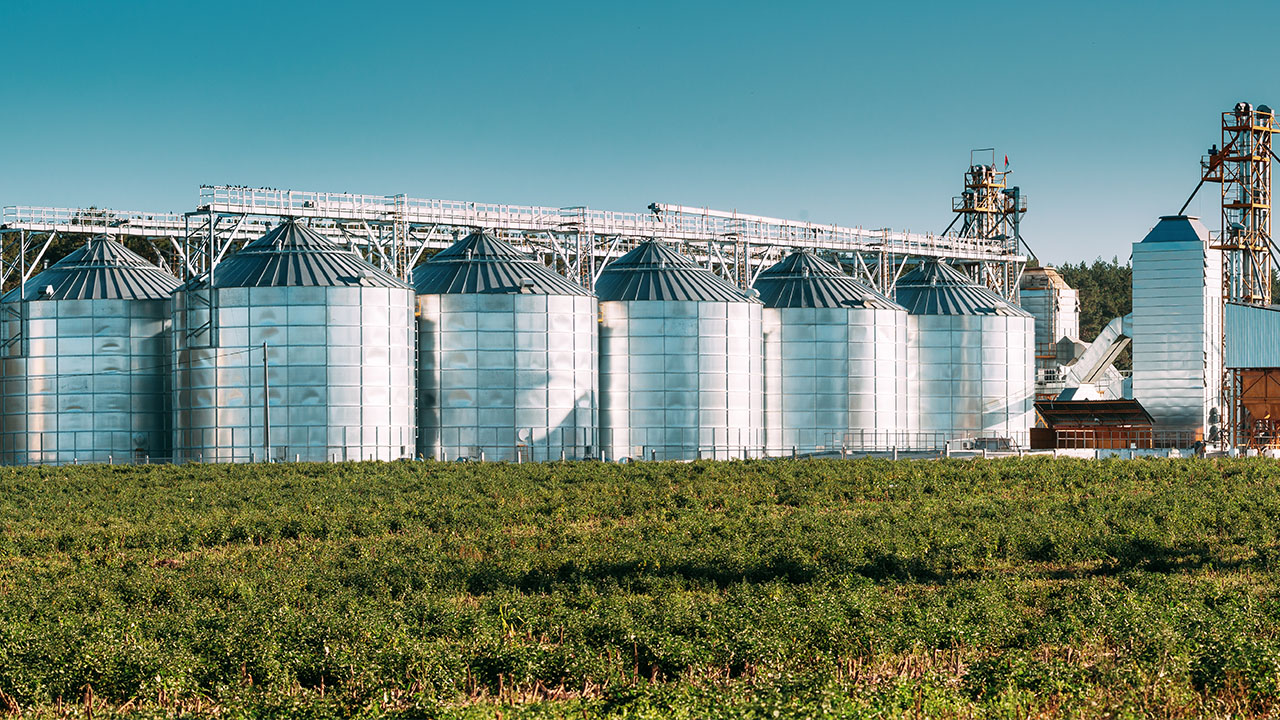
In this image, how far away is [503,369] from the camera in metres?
70.4

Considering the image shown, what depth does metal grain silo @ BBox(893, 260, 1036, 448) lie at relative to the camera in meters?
87.6

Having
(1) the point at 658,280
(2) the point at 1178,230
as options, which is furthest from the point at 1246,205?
(1) the point at 658,280

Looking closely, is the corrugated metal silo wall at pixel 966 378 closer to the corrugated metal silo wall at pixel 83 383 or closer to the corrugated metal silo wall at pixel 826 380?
the corrugated metal silo wall at pixel 826 380

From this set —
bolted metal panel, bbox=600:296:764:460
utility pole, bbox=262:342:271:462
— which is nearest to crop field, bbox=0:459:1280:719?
utility pole, bbox=262:342:271:462

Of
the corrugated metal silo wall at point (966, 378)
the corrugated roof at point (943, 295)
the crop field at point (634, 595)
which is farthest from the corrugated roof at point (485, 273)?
the corrugated roof at point (943, 295)

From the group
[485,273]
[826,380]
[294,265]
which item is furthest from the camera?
[826,380]

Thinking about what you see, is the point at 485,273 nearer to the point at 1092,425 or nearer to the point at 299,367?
the point at 299,367

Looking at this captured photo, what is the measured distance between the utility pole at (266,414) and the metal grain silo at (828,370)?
2653 cm

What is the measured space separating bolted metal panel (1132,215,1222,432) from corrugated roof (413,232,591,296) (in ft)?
104

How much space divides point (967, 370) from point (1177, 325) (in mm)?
11067

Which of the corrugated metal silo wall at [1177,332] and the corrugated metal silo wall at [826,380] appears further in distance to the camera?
the corrugated metal silo wall at [1177,332]

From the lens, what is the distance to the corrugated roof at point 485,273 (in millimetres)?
71688

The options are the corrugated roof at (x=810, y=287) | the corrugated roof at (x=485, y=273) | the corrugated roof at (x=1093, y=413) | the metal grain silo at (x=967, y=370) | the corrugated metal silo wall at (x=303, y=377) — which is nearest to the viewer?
the corrugated metal silo wall at (x=303, y=377)

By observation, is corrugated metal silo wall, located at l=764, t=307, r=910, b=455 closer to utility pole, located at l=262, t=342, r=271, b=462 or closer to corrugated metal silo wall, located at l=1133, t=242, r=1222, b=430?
corrugated metal silo wall, located at l=1133, t=242, r=1222, b=430
